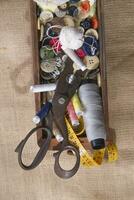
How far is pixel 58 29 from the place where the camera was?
85cm

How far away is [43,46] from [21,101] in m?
0.18

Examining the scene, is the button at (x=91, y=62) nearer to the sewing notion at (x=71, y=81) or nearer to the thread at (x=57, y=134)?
the sewing notion at (x=71, y=81)

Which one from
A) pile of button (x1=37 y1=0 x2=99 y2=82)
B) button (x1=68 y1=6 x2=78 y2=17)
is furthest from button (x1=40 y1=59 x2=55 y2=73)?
button (x1=68 y1=6 x2=78 y2=17)

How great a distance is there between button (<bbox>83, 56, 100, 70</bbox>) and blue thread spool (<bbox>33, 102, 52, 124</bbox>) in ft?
0.37

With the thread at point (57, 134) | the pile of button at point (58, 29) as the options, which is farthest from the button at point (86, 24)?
the thread at point (57, 134)

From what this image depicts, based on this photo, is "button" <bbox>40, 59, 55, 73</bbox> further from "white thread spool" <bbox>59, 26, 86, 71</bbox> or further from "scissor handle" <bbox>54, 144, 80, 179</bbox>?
"scissor handle" <bbox>54, 144, 80, 179</bbox>

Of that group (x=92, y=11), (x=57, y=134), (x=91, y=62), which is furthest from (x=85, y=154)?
(x=92, y=11)

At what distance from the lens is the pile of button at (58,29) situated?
2.78ft

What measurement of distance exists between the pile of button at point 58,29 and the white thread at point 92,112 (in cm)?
6

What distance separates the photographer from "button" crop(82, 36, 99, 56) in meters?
0.84

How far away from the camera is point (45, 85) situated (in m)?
0.83

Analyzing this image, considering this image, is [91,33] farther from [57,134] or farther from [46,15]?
[57,134]

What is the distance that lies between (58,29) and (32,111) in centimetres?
22

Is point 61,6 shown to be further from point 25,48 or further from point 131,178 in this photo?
point 131,178
